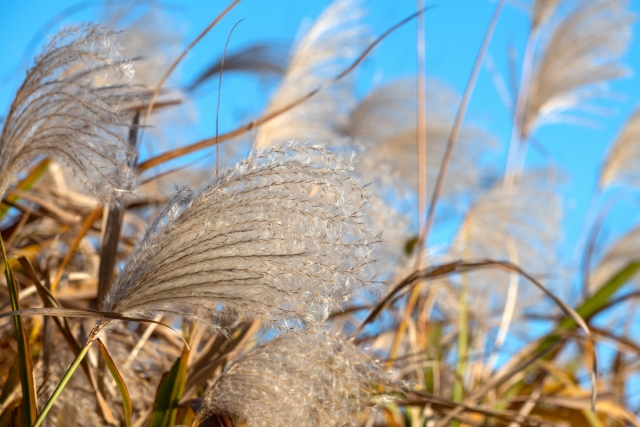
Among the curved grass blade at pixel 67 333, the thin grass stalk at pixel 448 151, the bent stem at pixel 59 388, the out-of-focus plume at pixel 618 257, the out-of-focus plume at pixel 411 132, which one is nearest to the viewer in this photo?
the bent stem at pixel 59 388

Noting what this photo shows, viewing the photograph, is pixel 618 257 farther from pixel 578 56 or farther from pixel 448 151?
pixel 448 151

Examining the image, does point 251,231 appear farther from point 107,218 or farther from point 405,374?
point 405,374

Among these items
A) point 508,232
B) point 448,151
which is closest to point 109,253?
point 448,151

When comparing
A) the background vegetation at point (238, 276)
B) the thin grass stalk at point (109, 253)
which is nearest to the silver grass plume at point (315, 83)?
the background vegetation at point (238, 276)

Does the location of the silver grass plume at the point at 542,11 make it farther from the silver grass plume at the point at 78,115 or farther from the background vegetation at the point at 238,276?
the silver grass plume at the point at 78,115

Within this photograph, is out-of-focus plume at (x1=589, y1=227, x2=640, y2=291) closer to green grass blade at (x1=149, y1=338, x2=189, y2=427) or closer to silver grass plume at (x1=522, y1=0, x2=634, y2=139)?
silver grass plume at (x1=522, y1=0, x2=634, y2=139)

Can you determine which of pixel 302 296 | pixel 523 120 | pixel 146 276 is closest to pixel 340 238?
pixel 302 296
